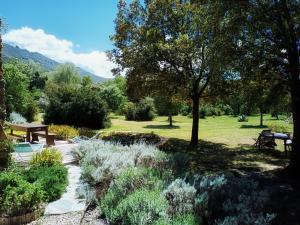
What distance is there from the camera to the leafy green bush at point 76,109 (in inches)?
1091

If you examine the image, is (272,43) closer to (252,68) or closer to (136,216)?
(252,68)

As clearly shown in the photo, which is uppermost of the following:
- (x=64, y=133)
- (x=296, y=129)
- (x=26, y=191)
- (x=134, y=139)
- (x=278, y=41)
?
(x=278, y=41)

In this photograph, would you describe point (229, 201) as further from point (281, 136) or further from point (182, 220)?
point (281, 136)

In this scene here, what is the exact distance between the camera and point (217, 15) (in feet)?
39.6

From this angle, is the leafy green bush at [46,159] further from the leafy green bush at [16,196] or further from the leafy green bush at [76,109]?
the leafy green bush at [76,109]

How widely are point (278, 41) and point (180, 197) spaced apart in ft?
27.5

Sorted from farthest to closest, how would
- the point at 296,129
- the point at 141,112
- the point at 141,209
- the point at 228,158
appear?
the point at 141,112
the point at 228,158
the point at 296,129
the point at 141,209

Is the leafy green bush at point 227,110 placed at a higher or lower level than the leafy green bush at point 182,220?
higher

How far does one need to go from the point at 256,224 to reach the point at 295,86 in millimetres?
8625

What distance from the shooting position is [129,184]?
287 inches

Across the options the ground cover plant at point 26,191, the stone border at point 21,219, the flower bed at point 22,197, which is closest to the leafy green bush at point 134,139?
the ground cover plant at point 26,191

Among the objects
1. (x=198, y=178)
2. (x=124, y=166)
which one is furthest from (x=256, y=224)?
(x=124, y=166)

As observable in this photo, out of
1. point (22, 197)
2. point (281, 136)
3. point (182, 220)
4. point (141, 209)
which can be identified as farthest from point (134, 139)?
point (182, 220)

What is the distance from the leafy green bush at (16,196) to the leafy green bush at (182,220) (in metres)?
2.79
